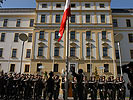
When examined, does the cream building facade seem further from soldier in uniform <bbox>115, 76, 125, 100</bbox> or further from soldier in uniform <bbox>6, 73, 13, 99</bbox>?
soldier in uniform <bbox>6, 73, 13, 99</bbox>

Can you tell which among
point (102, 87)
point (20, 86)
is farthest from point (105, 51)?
point (20, 86)

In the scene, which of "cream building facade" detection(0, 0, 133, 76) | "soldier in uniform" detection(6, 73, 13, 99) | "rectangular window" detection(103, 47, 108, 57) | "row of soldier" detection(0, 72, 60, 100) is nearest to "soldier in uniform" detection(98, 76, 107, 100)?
"row of soldier" detection(0, 72, 60, 100)

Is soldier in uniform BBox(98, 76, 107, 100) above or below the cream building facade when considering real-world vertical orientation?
below

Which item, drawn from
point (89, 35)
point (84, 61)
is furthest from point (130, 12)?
point (84, 61)

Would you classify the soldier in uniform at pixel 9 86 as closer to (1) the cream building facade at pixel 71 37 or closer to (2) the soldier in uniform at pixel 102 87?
(2) the soldier in uniform at pixel 102 87

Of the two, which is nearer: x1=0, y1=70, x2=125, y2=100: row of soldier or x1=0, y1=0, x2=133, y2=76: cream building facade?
x1=0, y1=70, x2=125, y2=100: row of soldier

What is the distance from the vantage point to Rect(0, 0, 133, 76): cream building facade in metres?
27.7

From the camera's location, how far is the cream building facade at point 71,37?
90.9 ft

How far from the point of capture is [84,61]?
2769 cm

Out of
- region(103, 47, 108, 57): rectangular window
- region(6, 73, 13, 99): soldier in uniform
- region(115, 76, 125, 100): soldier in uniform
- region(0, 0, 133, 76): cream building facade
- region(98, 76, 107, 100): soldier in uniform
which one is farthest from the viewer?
region(103, 47, 108, 57): rectangular window

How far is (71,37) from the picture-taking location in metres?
29.5

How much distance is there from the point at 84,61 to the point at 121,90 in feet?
49.6

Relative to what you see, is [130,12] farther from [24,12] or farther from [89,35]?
[24,12]

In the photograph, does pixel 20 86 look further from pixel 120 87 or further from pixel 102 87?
pixel 120 87
